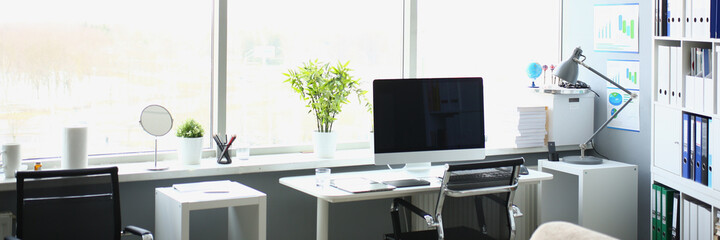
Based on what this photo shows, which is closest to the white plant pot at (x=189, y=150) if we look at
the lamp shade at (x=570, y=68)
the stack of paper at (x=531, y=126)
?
the stack of paper at (x=531, y=126)

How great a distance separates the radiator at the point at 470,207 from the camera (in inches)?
146

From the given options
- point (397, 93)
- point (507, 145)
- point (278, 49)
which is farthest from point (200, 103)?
point (507, 145)

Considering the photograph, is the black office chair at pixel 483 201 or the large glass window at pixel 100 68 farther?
the large glass window at pixel 100 68

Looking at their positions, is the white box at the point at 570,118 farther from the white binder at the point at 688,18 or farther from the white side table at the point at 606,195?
the white binder at the point at 688,18

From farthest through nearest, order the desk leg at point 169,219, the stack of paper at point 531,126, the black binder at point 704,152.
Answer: the stack of paper at point 531,126 < the black binder at point 704,152 < the desk leg at point 169,219

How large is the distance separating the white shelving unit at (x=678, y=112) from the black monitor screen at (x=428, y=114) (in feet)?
2.99

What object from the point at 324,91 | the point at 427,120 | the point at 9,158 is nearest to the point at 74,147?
→ the point at 9,158

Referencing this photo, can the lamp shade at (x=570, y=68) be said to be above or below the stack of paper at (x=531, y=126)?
above

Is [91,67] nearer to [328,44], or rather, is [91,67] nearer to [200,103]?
[200,103]

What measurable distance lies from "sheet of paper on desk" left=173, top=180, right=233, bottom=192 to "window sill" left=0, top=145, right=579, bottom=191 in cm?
12

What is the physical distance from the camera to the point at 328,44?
15.0 ft

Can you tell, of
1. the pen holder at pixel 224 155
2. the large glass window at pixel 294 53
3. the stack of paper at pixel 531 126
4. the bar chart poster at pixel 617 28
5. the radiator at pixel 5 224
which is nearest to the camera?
the radiator at pixel 5 224

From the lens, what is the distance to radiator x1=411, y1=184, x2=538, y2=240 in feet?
12.2

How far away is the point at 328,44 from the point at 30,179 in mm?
1925
